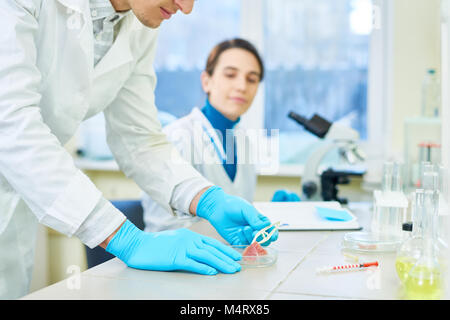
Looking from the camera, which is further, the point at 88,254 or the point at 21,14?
the point at 88,254

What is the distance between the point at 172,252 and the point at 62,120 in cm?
51

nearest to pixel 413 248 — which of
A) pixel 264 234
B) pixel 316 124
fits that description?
pixel 264 234

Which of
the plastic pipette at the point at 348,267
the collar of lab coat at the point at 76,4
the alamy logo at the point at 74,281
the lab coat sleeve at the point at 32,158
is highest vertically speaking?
the collar of lab coat at the point at 76,4

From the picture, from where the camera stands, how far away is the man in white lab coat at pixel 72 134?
3.12ft

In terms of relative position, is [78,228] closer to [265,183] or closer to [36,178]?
[36,178]

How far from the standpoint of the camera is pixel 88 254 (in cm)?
173

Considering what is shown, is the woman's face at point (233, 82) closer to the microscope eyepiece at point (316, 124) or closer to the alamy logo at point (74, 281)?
the microscope eyepiece at point (316, 124)

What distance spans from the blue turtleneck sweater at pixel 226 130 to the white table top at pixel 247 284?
4.18ft

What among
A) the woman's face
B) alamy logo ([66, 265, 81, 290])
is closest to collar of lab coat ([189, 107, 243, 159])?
the woman's face

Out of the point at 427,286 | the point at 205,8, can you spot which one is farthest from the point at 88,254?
the point at 205,8

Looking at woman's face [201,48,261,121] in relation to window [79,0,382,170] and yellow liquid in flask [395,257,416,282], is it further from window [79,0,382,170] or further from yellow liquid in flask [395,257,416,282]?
yellow liquid in flask [395,257,416,282]

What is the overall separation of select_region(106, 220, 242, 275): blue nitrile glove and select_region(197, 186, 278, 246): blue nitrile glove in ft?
0.61

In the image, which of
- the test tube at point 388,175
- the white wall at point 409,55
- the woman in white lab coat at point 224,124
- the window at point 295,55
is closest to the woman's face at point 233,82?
the woman in white lab coat at point 224,124

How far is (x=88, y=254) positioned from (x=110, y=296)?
3.29 ft
